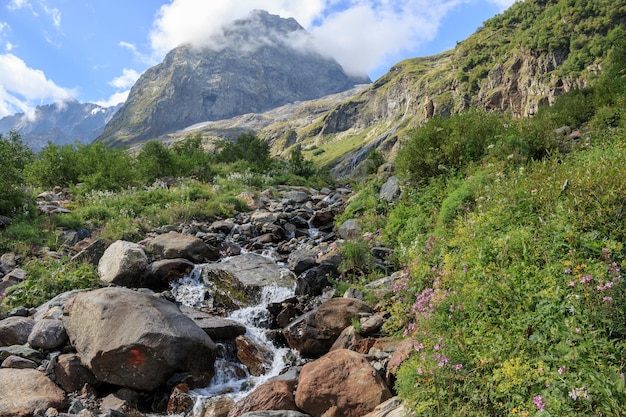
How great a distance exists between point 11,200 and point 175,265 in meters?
8.20

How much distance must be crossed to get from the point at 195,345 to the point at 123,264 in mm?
4407

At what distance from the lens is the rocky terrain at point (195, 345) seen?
19.3 feet

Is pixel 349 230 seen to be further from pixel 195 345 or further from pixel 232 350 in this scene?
pixel 195 345

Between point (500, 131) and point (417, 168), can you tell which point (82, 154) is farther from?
point (500, 131)

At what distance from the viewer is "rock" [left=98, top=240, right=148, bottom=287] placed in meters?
10.2

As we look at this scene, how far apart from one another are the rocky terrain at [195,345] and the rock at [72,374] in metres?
0.02

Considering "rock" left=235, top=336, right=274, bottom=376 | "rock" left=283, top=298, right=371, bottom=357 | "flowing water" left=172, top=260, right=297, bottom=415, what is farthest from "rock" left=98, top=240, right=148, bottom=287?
"rock" left=283, top=298, right=371, bottom=357

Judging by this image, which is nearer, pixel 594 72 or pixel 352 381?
pixel 352 381

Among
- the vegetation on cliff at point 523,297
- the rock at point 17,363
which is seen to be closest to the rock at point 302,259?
the vegetation on cliff at point 523,297

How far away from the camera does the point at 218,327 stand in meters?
8.28

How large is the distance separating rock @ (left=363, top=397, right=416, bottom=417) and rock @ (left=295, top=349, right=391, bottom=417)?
0.20 m

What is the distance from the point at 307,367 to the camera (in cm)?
635

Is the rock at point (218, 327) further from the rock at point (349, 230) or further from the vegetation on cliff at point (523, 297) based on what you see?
the rock at point (349, 230)

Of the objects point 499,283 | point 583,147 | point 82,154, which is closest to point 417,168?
point 583,147
